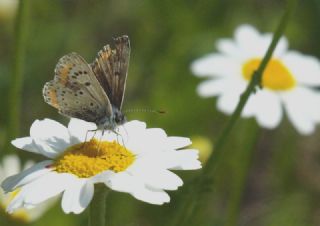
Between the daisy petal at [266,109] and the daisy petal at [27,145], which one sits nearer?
the daisy petal at [27,145]

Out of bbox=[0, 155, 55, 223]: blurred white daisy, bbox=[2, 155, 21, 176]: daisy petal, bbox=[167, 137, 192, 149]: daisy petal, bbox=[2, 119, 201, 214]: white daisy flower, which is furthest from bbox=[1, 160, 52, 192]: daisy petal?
bbox=[2, 155, 21, 176]: daisy petal

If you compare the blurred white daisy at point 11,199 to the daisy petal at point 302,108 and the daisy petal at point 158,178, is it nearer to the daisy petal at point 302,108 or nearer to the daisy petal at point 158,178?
the daisy petal at point 158,178

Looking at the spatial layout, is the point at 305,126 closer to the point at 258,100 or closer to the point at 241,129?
the point at 258,100

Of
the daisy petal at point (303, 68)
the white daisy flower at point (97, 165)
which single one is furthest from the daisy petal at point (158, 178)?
the daisy petal at point (303, 68)

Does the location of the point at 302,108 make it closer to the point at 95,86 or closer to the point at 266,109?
the point at 266,109

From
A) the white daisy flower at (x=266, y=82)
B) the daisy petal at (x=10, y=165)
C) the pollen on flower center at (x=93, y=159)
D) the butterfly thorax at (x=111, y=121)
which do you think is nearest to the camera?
the pollen on flower center at (x=93, y=159)

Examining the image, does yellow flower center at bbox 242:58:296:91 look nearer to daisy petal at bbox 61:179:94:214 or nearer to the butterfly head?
the butterfly head

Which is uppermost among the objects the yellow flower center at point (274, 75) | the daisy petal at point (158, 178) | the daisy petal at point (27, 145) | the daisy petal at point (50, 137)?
the yellow flower center at point (274, 75)
